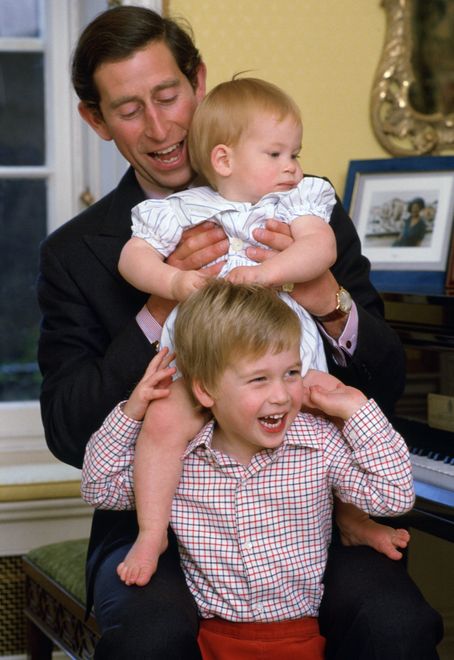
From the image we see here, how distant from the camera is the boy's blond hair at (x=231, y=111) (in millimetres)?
1994

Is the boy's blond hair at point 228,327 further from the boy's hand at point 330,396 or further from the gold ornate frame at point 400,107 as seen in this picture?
the gold ornate frame at point 400,107

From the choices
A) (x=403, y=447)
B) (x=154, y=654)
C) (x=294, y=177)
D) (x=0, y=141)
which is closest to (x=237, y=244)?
(x=294, y=177)

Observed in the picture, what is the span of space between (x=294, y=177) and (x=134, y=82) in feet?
1.57

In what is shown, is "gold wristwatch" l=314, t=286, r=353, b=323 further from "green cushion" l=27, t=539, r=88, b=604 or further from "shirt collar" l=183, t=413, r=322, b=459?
"green cushion" l=27, t=539, r=88, b=604

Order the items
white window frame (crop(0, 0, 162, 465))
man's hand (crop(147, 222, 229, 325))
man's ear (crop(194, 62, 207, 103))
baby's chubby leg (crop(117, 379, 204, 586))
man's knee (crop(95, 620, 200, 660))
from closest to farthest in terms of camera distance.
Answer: man's knee (crop(95, 620, 200, 660)) < baby's chubby leg (crop(117, 379, 204, 586)) < man's hand (crop(147, 222, 229, 325)) < man's ear (crop(194, 62, 207, 103)) < white window frame (crop(0, 0, 162, 465))

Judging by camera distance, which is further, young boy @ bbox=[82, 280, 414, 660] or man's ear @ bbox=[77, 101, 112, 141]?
man's ear @ bbox=[77, 101, 112, 141]

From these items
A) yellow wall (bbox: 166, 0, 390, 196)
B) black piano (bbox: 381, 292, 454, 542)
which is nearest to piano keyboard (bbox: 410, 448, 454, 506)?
black piano (bbox: 381, 292, 454, 542)

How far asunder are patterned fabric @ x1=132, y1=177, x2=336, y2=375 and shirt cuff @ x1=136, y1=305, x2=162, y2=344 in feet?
0.21

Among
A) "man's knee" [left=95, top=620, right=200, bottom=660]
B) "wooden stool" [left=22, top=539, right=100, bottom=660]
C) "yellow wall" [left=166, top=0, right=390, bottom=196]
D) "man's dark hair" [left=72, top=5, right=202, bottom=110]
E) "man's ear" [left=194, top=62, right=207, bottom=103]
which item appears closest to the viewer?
"man's knee" [left=95, top=620, right=200, bottom=660]

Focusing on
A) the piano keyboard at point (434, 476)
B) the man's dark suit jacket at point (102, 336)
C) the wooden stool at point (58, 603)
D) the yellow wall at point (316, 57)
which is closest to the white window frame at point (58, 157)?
the yellow wall at point (316, 57)

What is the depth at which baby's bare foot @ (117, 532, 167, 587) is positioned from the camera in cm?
191

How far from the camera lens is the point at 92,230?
2.41 meters

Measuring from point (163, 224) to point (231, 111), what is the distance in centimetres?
25

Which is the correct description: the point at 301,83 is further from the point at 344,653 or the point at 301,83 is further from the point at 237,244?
the point at 344,653
